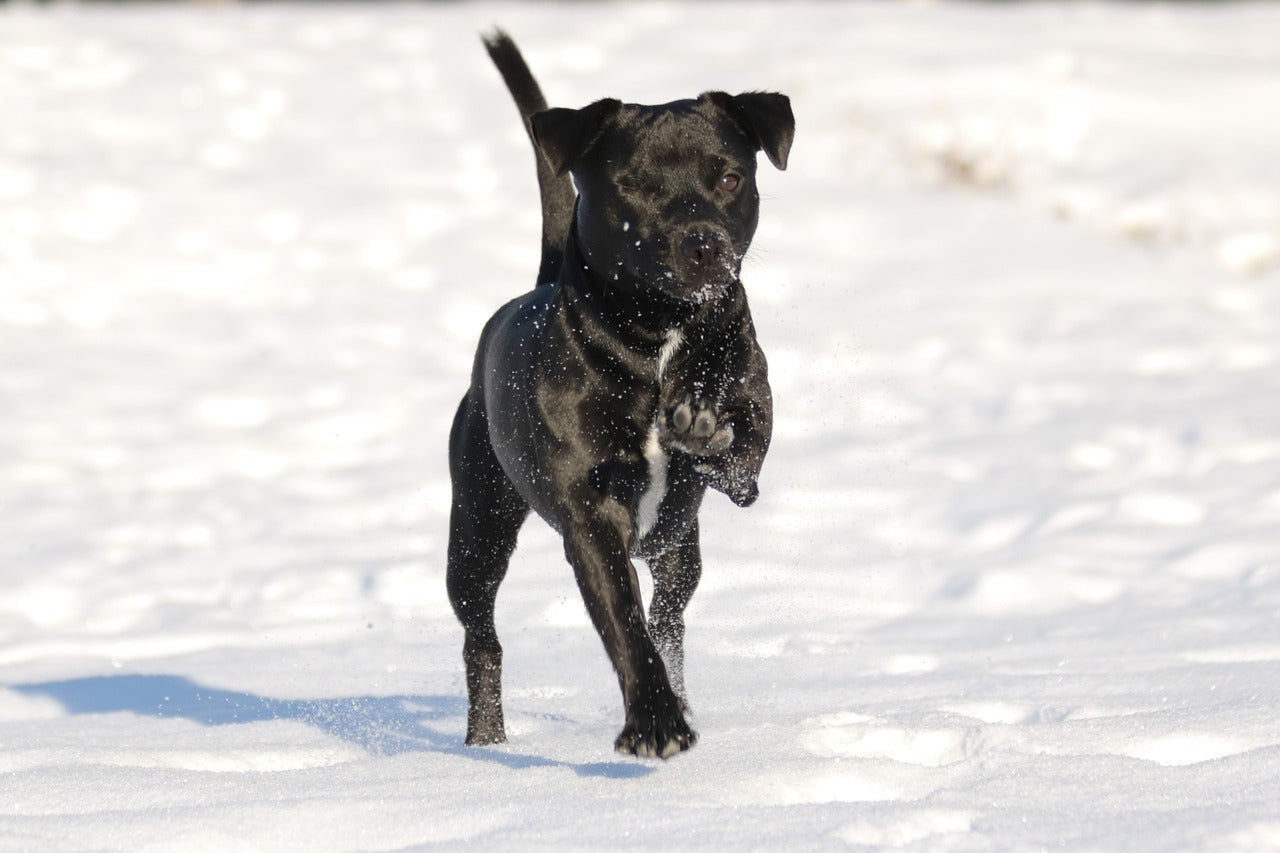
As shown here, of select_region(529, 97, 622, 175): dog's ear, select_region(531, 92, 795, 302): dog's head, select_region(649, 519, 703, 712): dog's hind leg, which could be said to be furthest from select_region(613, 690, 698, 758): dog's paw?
select_region(529, 97, 622, 175): dog's ear

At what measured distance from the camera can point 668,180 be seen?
3.51 m

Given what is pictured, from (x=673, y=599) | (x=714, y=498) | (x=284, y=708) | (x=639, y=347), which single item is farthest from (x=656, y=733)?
(x=714, y=498)

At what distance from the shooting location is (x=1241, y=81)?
1170cm

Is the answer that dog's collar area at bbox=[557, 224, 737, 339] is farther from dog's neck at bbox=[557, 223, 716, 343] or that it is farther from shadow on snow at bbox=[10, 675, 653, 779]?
shadow on snow at bbox=[10, 675, 653, 779]

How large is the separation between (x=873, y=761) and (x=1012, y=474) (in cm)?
372

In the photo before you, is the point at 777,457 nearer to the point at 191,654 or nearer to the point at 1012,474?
the point at 1012,474

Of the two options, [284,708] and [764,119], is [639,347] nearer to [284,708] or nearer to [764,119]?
[764,119]

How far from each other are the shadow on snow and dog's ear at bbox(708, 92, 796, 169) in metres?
1.56

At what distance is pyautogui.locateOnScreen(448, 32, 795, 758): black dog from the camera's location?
342cm

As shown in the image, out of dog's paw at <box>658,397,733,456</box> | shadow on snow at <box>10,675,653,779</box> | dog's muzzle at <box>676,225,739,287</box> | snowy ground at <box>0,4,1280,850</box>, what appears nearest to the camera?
snowy ground at <box>0,4,1280,850</box>

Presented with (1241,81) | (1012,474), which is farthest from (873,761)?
(1241,81)

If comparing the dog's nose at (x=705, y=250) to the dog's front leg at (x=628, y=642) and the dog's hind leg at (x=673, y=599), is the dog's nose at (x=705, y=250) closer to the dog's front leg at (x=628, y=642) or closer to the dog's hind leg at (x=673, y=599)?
the dog's front leg at (x=628, y=642)

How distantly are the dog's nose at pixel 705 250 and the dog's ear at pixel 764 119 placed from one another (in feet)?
1.35

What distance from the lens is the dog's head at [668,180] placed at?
338 cm
